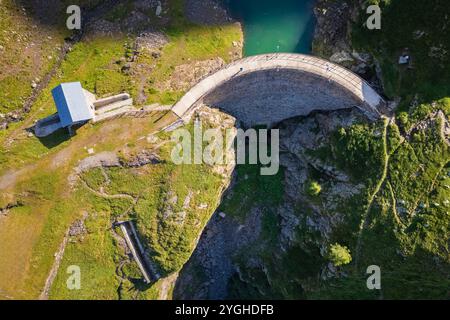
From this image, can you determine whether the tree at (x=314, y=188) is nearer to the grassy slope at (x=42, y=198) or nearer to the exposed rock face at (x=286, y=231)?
the exposed rock face at (x=286, y=231)

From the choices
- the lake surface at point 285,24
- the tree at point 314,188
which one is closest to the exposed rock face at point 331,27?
the lake surface at point 285,24

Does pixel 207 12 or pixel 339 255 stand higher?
pixel 207 12

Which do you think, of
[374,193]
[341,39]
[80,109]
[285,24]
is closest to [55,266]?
[80,109]

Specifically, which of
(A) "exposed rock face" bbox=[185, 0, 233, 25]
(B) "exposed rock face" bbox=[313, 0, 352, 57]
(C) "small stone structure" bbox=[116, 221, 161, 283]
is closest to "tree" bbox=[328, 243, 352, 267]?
(C) "small stone structure" bbox=[116, 221, 161, 283]

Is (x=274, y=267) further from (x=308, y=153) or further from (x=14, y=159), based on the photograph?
(x=14, y=159)

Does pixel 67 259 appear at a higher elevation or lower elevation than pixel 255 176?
lower

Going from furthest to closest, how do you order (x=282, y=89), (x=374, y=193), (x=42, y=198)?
(x=282, y=89), (x=374, y=193), (x=42, y=198)

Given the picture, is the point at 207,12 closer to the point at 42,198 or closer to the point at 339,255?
the point at 42,198

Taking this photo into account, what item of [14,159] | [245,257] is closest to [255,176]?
[245,257]
